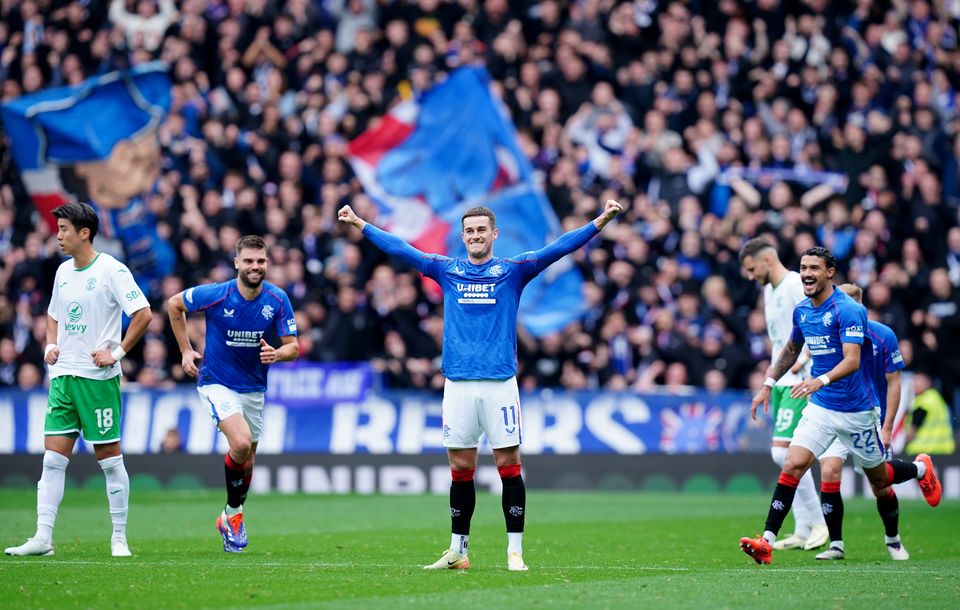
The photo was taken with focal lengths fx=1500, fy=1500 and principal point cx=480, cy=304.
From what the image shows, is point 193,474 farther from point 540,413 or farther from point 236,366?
point 236,366

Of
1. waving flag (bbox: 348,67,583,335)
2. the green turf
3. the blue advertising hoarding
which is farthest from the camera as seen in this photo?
waving flag (bbox: 348,67,583,335)

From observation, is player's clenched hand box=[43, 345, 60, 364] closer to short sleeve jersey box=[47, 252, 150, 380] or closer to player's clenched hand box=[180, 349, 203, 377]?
short sleeve jersey box=[47, 252, 150, 380]

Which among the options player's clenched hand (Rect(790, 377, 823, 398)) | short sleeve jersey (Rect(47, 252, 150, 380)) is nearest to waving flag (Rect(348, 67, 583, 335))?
player's clenched hand (Rect(790, 377, 823, 398))

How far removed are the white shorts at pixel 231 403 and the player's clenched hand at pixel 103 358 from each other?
1.38 meters

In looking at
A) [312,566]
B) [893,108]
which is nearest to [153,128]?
[893,108]

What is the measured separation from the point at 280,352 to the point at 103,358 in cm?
163

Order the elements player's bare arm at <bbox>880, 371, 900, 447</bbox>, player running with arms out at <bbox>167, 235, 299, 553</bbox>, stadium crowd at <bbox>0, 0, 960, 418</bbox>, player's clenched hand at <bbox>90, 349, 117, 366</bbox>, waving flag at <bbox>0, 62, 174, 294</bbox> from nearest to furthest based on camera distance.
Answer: player's clenched hand at <bbox>90, 349, 117, 366</bbox>
player running with arms out at <bbox>167, 235, 299, 553</bbox>
player's bare arm at <bbox>880, 371, 900, 447</bbox>
stadium crowd at <bbox>0, 0, 960, 418</bbox>
waving flag at <bbox>0, 62, 174, 294</bbox>

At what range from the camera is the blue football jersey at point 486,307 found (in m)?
11.8

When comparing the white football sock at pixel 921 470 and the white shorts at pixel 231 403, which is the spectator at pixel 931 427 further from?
the white shorts at pixel 231 403

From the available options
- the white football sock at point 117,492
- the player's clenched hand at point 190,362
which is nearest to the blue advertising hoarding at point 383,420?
the player's clenched hand at point 190,362

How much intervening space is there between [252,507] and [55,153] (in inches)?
426

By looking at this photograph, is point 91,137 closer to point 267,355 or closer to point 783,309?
point 267,355

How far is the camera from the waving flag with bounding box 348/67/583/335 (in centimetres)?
2662

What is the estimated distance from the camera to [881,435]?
14211mm
